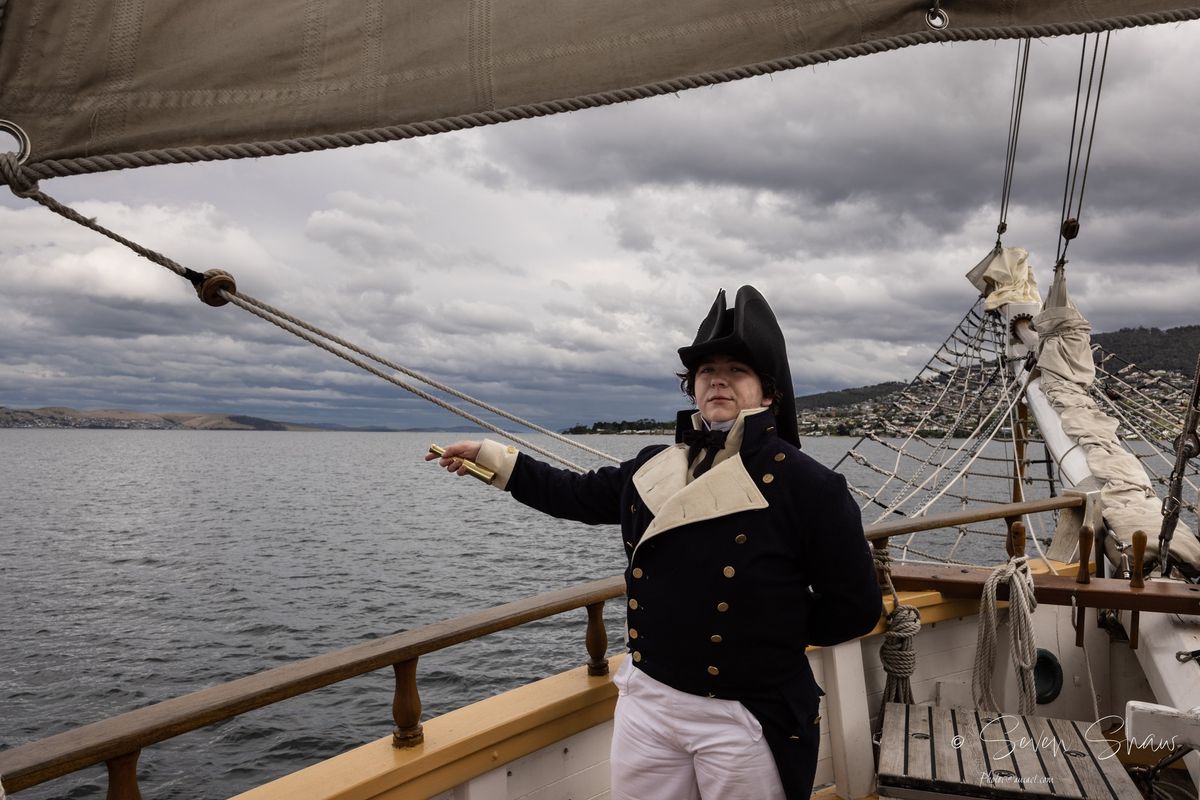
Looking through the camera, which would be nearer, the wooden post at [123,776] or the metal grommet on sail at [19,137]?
the metal grommet on sail at [19,137]

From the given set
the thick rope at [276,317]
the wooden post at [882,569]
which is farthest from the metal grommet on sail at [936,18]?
the wooden post at [882,569]

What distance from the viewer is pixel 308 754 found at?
25.1 ft

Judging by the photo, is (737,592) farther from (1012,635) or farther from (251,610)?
(251,610)

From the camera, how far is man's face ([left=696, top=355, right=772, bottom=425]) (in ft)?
5.98

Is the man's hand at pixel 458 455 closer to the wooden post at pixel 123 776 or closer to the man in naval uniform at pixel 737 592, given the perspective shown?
the man in naval uniform at pixel 737 592

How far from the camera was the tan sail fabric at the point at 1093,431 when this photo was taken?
4113 mm

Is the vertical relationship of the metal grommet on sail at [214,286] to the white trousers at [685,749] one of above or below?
above

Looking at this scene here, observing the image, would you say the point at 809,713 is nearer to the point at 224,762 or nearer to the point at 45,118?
the point at 45,118

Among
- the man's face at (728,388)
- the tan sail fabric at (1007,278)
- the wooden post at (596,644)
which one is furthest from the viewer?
the tan sail fabric at (1007,278)

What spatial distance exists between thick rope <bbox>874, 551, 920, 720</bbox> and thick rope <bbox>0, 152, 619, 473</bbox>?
1.35 meters

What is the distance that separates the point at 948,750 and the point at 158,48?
259 cm

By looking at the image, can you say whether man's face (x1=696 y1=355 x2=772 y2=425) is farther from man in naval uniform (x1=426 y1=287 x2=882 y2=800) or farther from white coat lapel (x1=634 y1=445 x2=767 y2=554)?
white coat lapel (x1=634 y1=445 x2=767 y2=554)

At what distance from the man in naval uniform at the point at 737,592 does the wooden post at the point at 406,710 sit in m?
0.50

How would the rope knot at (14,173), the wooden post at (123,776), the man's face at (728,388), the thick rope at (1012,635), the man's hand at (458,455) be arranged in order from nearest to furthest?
the rope knot at (14,173)
the wooden post at (123,776)
the man's face at (728,388)
the man's hand at (458,455)
the thick rope at (1012,635)
